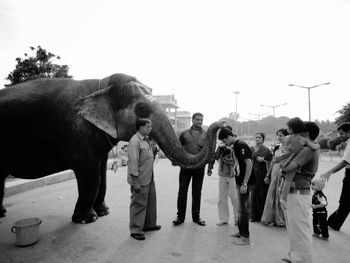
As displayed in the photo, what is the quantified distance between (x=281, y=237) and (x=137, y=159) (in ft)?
8.78

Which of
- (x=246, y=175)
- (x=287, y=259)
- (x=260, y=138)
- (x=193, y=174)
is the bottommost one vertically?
(x=287, y=259)

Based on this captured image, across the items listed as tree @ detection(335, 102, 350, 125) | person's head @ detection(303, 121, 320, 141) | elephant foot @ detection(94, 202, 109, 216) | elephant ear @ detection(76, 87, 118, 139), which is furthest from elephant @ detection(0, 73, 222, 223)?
tree @ detection(335, 102, 350, 125)

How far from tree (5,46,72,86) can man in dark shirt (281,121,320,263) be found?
12072mm

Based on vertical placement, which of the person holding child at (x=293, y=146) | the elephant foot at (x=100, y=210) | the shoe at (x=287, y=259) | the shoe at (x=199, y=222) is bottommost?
the shoe at (x=287, y=259)

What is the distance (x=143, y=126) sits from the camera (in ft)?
12.4

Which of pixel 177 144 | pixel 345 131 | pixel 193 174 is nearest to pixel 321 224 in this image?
pixel 345 131

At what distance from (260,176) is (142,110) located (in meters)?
2.72

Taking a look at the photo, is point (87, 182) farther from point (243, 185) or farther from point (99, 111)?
point (243, 185)

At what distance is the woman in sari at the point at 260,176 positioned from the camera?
4820mm

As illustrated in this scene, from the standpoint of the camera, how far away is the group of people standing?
2.94 meters

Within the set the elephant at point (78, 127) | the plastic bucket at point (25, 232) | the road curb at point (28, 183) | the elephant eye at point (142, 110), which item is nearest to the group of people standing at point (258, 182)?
the elephant eye at point (142, 110)

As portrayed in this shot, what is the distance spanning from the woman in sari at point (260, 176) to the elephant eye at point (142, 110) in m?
2.31

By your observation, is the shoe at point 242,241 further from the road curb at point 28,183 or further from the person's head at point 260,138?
the road curb at point 28,183

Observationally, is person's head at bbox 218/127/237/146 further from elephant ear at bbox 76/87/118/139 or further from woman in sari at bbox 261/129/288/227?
elephant ear at bbox 76/87/118/139
